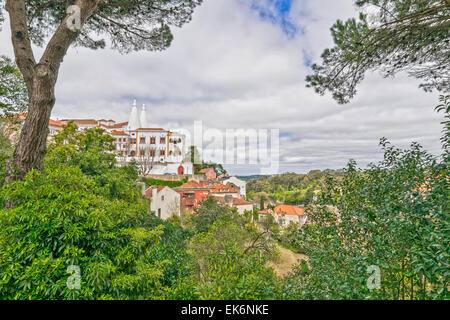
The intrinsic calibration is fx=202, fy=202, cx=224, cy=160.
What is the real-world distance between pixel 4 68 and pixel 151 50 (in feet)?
16.7

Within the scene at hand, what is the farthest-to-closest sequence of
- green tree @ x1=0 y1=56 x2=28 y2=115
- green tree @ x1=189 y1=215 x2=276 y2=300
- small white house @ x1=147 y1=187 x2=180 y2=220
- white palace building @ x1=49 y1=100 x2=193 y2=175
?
white palace building @ x1=49 y1=100 x2=193 y2=175, small white house @ x1=147 y1=187 x2=180 y2=220, green tree @ x1=0 y1=56 x2=28 y2=115, green tree @ x1=189 y1=215 x2=276 y2=300

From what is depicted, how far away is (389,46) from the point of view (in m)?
3.87

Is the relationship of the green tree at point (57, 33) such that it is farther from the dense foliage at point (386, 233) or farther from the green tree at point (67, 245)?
the dense foliage at point (386, 233)

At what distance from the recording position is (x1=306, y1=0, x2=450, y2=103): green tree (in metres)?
3.39

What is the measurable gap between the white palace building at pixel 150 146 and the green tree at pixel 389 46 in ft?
76.2

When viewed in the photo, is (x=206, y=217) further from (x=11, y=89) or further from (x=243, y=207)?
(x=11, y=89)

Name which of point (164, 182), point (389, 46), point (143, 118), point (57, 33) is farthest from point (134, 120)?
point (389, 46)

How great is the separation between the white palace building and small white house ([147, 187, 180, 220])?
8805mm

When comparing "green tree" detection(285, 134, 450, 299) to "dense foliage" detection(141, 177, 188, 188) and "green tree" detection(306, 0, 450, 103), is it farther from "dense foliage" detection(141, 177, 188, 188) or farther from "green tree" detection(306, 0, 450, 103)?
"dense foliage" detection(141, 177, 188, 188)

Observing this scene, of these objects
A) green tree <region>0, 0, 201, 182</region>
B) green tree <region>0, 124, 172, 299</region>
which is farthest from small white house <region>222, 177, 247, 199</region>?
green tree <region>0, 124, 172, 299</region>

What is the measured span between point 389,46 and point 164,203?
52.3 ft

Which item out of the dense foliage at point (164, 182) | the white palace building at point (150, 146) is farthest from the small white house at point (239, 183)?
the dense foliage at point (164, 182)

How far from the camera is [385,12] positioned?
11.4 feet

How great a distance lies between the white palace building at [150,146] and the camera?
25.6 metres
